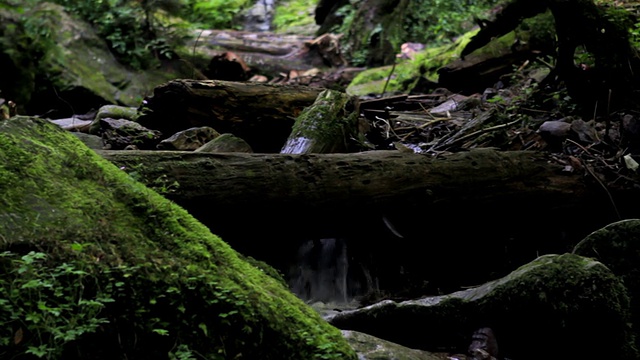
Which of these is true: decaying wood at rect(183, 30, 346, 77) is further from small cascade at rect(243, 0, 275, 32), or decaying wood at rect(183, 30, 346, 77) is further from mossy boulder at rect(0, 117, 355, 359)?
mossy boulder at rect(0, 117, 355, 359)

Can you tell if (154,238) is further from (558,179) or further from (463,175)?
(558,179)

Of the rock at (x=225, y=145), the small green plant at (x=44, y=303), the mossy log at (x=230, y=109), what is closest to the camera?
the small green plant at (x=44, y=303)

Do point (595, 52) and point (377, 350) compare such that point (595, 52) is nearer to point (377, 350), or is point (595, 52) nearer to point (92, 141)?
point (377, 350)

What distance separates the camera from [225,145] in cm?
524

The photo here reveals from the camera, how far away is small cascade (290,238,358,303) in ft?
17.0

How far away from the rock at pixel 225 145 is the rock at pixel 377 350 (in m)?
2.16

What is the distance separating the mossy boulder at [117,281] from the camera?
232cm

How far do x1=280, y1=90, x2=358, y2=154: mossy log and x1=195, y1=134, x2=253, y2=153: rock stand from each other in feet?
1.13

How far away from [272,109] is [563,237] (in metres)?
2.86

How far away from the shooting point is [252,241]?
4.79 m

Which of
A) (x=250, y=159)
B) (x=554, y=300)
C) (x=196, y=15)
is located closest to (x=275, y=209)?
(x=250, y=159)

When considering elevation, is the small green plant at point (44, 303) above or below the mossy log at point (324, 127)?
above

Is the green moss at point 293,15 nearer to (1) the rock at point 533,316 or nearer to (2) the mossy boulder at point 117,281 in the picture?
(1) the rock at point 533,316

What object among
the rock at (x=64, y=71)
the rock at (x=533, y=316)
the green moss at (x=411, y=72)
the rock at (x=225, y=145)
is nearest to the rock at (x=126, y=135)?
the rock at (x=225, y=145)
